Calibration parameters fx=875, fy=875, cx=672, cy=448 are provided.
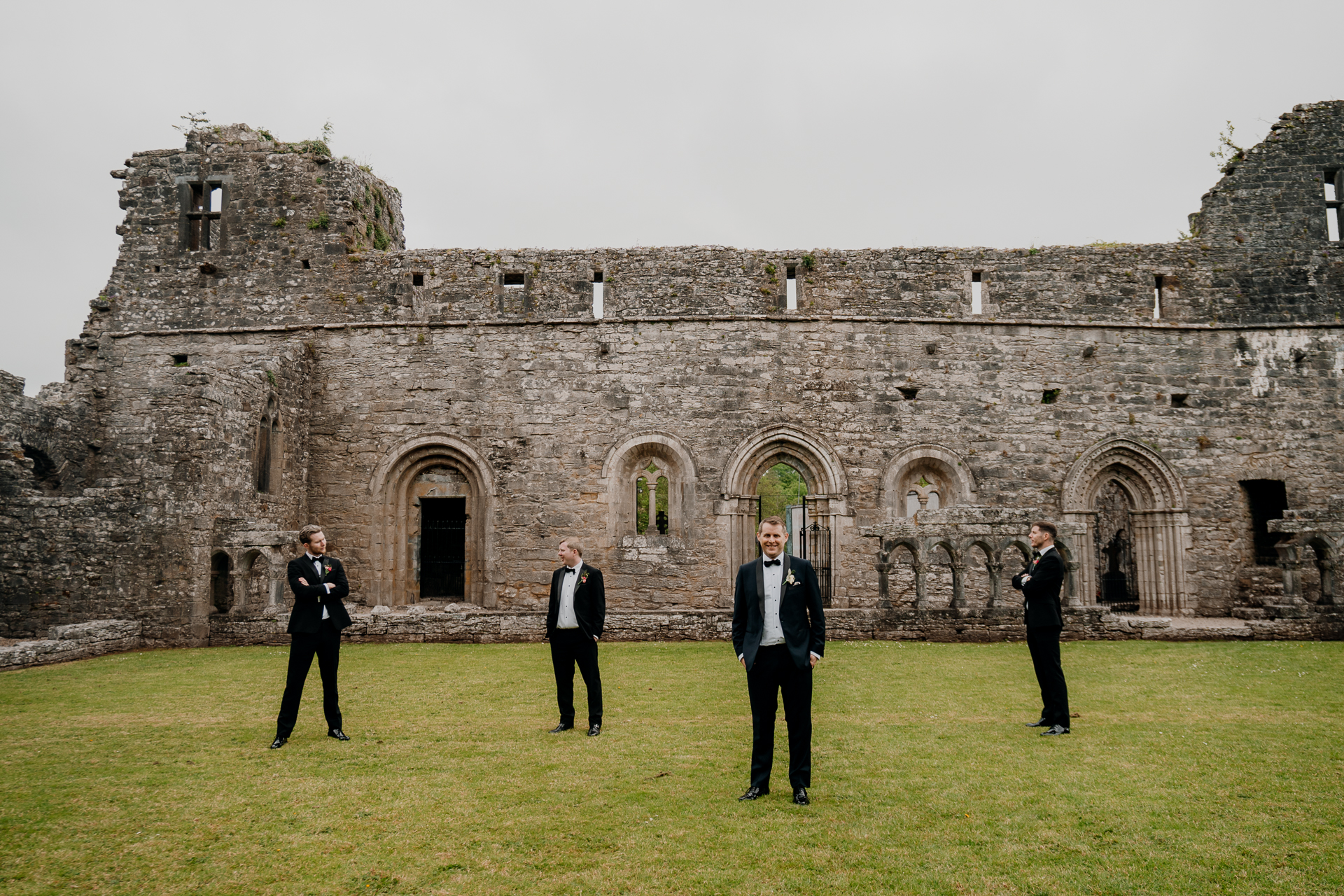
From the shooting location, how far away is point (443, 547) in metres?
17.2

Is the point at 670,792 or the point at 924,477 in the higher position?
the point at 924,477

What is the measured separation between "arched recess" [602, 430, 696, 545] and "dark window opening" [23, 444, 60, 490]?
9308mm

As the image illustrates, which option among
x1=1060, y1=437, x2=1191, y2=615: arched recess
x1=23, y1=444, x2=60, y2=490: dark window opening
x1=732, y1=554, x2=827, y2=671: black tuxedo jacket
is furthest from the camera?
x1=1060, y1=437, x2=1191, y2=615: arched recess

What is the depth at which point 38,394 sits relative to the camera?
15.6m

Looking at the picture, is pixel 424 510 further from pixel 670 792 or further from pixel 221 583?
pixel 670 792

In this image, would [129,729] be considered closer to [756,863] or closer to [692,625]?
[756,863]

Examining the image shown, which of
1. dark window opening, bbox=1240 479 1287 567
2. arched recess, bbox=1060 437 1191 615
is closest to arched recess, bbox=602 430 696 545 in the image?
arched recess, bbox=1060 437 1191 615

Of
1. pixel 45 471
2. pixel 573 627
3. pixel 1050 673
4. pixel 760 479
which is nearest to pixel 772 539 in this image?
pixel 573 627

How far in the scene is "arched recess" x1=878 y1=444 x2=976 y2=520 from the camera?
53.0ft

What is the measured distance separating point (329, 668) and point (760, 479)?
10.3m

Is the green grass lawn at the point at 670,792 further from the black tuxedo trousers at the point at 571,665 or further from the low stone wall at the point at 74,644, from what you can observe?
the low stone wall at the point at 74,644

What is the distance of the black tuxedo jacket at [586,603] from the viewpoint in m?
7.02

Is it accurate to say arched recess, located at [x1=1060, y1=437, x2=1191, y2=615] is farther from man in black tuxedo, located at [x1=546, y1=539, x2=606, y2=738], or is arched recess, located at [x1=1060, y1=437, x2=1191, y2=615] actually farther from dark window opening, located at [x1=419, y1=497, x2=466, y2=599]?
man in black tuxedo, located at [x1=546, y1=539, x2=606, y2=738]

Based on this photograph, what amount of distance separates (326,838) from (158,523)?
400 inches
